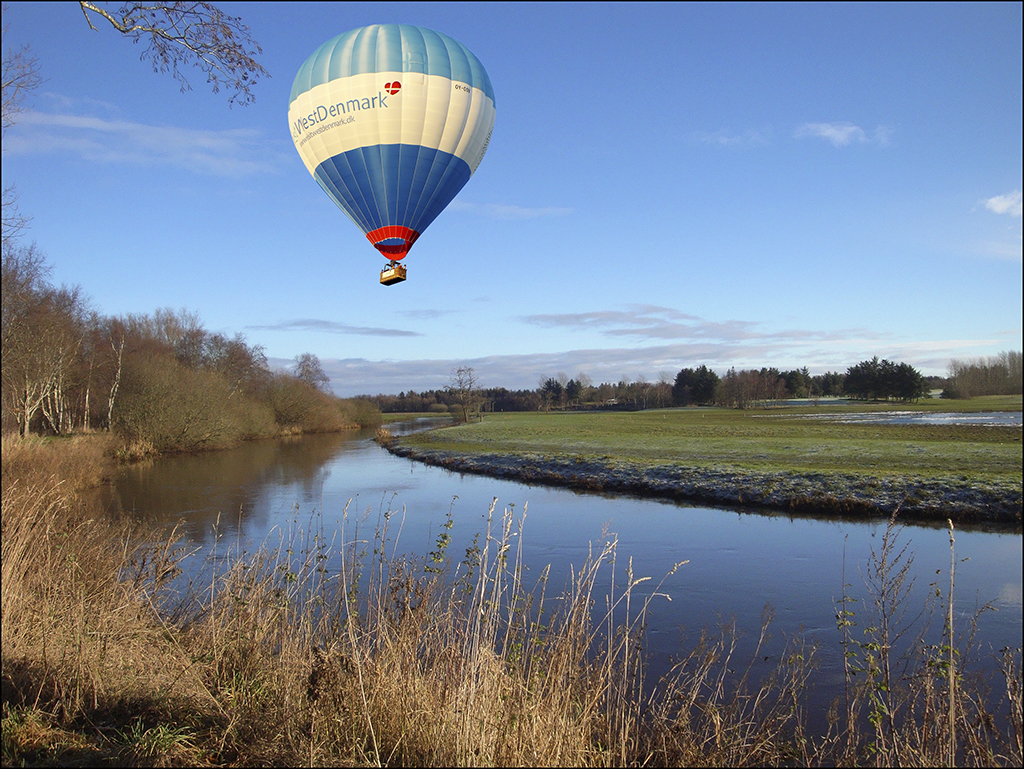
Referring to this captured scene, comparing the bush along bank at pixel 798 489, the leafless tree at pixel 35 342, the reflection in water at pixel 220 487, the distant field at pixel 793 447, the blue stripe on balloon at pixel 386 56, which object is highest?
the blue stripe on balloon at pixel 386 56

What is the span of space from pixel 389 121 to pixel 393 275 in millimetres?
2861

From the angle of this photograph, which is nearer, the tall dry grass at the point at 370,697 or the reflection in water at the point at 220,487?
the tall dry grass at the point at 370,697

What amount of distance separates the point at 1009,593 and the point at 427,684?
27.4 feet

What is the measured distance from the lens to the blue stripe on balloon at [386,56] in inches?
442

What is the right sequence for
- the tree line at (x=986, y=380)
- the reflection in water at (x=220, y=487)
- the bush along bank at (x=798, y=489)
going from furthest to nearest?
the tree line at (x=986, y=380) < the reflection in water at (x=220, y=487) < the bush along bank at (x=798, y=489)

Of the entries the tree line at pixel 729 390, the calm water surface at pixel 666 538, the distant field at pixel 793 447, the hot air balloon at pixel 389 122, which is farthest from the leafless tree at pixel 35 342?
the tree line at pixel 729 390

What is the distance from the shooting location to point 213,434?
3403 centimetres

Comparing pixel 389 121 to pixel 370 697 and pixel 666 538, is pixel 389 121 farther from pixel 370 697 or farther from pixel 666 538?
pixel 370 697

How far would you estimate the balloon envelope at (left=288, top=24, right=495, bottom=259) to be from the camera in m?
11.2

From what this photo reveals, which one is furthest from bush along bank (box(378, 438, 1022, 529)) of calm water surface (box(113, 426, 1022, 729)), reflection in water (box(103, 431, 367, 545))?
reflection in water (box(103, 431, 367, 545))

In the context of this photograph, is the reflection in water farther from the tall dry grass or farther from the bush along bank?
the bush along bank

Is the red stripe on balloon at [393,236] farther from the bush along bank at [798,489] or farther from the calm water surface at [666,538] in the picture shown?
the bush along bank at [798,489]

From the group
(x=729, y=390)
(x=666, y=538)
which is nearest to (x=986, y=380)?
(x=729, y=390)

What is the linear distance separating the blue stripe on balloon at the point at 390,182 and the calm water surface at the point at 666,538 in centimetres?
559
